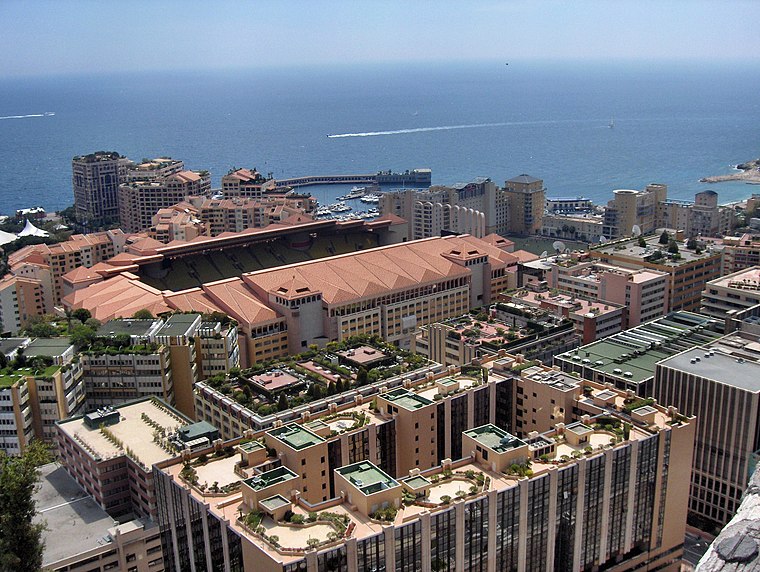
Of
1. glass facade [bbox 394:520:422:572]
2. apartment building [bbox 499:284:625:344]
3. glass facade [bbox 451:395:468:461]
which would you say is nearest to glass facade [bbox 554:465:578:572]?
glass facade [bbox 394:520:422:572]

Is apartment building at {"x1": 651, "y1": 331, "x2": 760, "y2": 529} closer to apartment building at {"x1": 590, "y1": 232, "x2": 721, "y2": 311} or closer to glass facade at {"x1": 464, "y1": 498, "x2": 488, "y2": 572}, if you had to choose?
glass facade at {"x1": 464, "y1": 498, "x2": 488, "y2": 572}

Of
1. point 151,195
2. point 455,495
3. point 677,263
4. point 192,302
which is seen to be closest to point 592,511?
point 455,495

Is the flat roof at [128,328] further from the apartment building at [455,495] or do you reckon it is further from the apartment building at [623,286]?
the apartment building at [623,286]

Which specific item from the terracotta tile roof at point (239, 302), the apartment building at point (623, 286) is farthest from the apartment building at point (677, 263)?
the terracotta tile roof at point (239, 302)

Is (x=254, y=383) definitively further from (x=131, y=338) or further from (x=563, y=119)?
(x=563, y=119)

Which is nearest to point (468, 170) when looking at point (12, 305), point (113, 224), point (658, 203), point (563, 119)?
point (658, 203)

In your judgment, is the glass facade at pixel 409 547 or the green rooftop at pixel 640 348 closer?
the glass facade at pixel 409 547

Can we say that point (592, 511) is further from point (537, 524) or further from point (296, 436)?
point (296, 436)

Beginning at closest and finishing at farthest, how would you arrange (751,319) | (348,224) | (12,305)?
(751,319)
(12,305)
(348,224)
